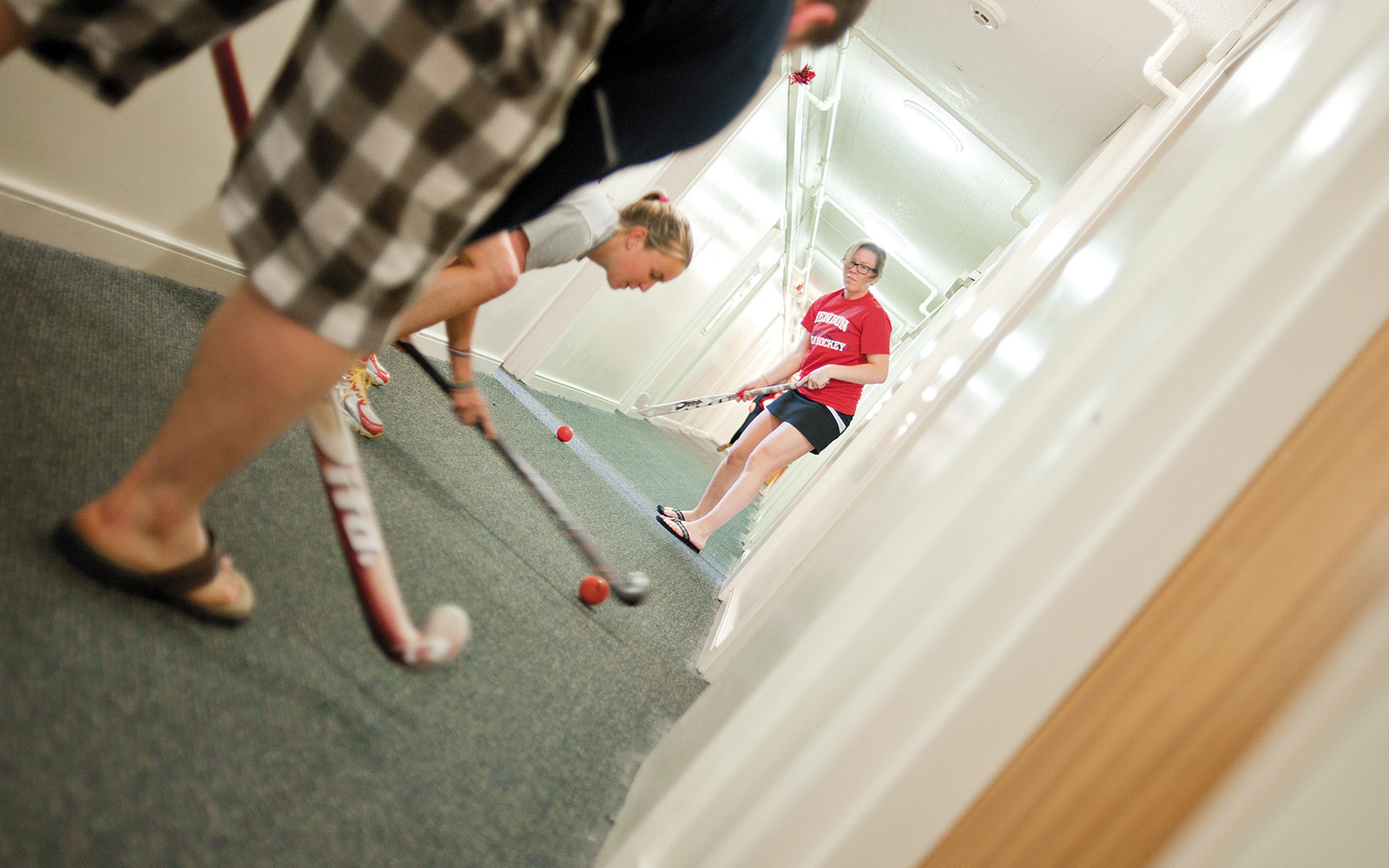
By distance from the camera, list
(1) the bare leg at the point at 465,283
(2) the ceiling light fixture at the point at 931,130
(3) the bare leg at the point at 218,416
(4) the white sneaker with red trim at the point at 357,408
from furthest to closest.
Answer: (2) the ceiling light fixture at the point at 931,130 < (1) the bare leg at the point at 465,283 < (4) the white sneaker with red trim at the point at 357,408 < (3) the bare leg at the point at 218,416

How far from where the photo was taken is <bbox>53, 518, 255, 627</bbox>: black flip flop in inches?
27.6

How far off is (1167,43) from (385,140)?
251 cm

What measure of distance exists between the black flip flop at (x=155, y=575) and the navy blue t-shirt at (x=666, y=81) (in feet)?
2.04

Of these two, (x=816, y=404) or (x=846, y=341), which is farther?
(x=846, y=341)

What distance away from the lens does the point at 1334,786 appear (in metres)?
0.40

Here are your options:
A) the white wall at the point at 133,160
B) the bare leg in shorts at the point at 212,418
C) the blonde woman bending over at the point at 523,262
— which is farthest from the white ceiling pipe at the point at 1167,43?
the bare leg in shorts at the point at 212,418

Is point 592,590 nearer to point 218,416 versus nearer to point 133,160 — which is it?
point 218,416

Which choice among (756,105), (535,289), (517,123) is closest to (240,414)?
(517,123)

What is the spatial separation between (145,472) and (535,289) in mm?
2627

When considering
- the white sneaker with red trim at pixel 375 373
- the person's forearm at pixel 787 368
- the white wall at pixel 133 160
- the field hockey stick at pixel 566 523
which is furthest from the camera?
the person's forearm at pixel 787 368

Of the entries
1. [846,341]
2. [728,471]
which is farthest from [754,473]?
[846,341]

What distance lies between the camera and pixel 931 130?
3.92m

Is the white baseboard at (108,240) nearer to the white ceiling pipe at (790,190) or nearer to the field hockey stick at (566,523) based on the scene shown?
the field hockey stick at (566,523)

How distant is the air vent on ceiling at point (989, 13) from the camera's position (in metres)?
2.57
